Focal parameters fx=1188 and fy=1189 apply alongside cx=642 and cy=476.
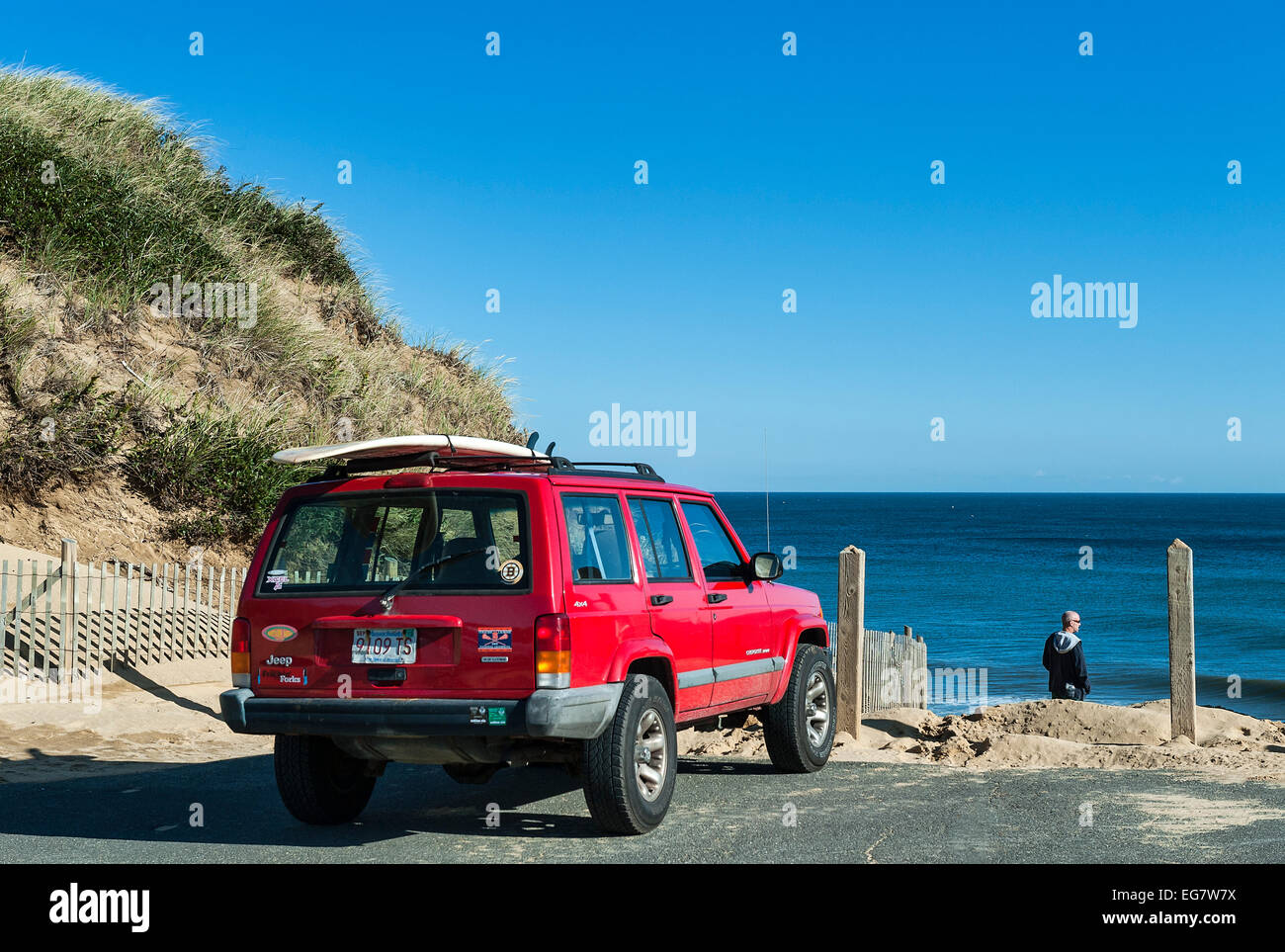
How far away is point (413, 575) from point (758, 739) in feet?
18.2

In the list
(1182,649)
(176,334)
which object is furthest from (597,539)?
(176,334)

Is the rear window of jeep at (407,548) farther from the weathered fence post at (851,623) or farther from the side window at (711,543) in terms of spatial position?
the weathered fence post at (851,623)

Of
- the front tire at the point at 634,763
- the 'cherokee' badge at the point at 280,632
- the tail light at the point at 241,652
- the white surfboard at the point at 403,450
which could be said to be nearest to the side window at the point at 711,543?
the white surfboard at the point at 403,450

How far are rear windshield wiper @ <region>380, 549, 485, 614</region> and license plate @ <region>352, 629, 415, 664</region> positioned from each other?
0.48 ft

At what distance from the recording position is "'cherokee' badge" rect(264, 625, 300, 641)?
6758 millimetres

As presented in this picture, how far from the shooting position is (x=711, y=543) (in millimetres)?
8664

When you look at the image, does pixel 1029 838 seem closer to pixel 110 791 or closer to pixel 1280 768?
pixel 1280 768

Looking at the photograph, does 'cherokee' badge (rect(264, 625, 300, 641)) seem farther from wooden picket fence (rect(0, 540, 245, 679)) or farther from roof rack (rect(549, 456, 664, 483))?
wooden picket fence (rect(0, 540, 245, 679))

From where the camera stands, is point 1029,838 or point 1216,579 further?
point 1216,579

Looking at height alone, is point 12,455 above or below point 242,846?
above

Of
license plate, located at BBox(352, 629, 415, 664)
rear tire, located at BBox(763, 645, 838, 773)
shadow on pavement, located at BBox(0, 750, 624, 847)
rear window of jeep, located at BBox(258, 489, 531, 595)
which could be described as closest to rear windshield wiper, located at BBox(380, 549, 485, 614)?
rear window of jeep, located at BBox(258, 489, 531, 595)

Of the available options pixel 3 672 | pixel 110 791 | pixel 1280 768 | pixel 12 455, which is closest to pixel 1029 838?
pixel 1280 768

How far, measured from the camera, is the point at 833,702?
9961 mm
